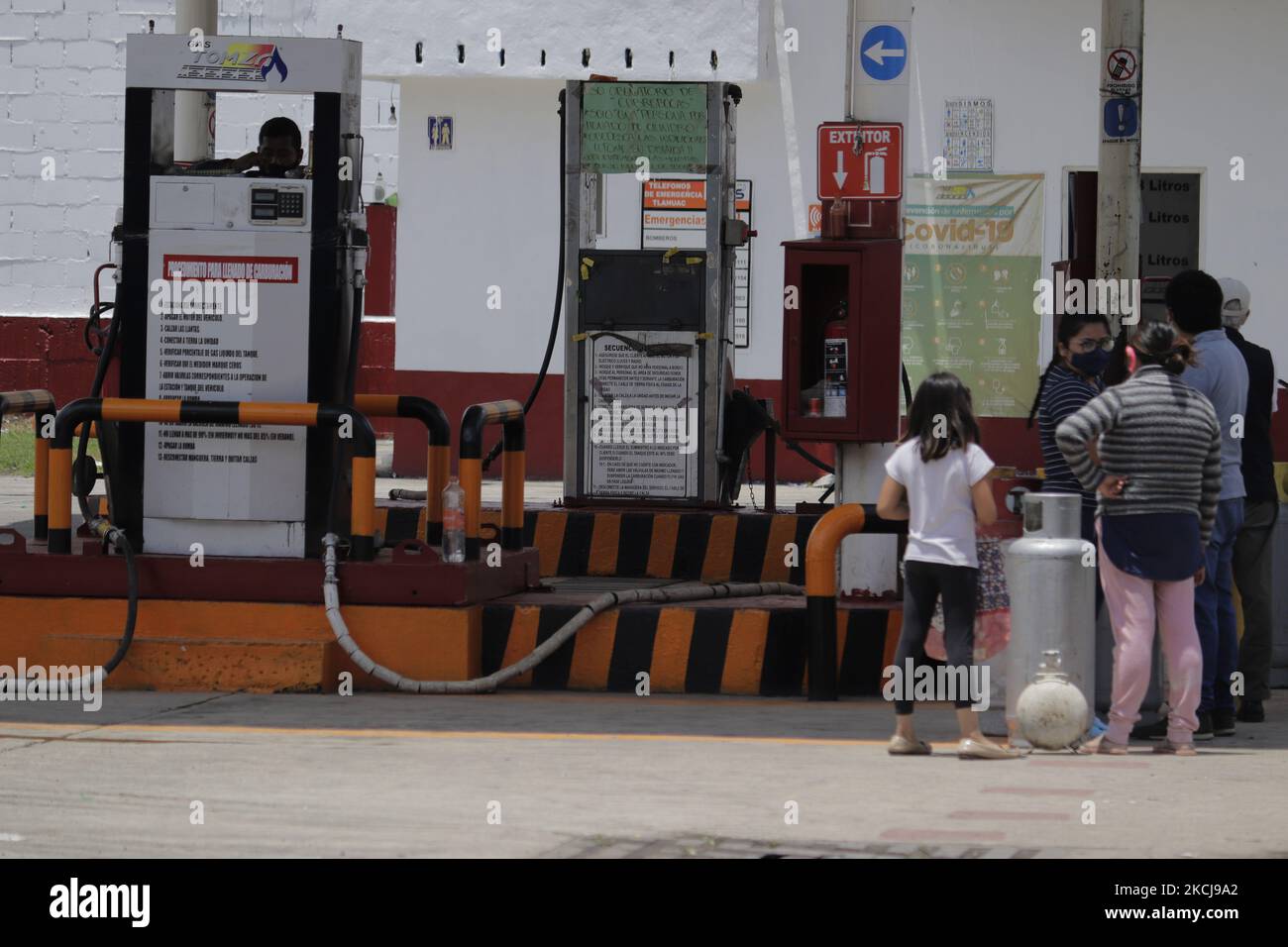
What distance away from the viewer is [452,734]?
9.23m

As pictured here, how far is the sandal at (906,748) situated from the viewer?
884 cm

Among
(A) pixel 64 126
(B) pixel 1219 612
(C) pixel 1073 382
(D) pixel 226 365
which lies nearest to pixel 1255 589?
(B) pixel 1219 612

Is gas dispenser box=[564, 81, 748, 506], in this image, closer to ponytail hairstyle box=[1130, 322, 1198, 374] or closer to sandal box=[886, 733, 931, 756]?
ponytail hairstyle box=[1130, 322, 1198, 374]

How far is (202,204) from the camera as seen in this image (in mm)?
10539

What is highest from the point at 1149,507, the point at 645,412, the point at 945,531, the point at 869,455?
the point at 645,412

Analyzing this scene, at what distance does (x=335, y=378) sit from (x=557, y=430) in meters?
10.5

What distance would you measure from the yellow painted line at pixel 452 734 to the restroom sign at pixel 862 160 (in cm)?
296

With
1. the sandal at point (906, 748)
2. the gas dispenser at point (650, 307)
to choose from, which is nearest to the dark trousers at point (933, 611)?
the sandal at point (906, 748)

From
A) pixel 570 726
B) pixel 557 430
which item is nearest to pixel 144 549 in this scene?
pixel 570 726

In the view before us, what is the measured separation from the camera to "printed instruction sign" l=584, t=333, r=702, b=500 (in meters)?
13.8

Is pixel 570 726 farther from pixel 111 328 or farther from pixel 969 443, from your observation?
pixel 111 328
